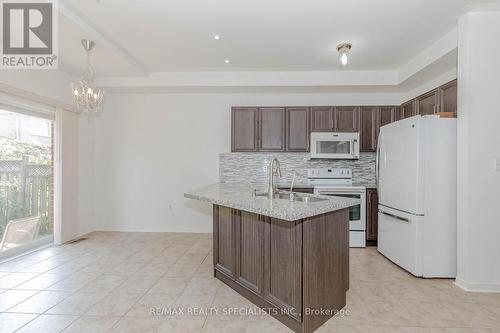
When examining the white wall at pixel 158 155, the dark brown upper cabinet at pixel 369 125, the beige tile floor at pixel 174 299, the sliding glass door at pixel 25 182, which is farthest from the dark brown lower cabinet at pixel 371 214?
the sliding glass door at pixel 25 182

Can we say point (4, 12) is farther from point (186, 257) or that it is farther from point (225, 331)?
point (225, 331)

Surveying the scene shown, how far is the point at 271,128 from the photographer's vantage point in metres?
→ 4.38

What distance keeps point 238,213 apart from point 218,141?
2.47 meters

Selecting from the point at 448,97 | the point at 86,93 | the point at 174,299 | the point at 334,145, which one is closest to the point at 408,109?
the point at 448,97

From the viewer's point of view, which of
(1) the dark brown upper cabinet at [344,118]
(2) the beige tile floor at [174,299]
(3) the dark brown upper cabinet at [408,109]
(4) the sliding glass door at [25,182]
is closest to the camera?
(2) the beige tile floor at [174,299]

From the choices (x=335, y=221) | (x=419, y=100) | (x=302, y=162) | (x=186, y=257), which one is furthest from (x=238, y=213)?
(x=419, y=100)

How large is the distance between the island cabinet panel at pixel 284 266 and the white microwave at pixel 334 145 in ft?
8.12

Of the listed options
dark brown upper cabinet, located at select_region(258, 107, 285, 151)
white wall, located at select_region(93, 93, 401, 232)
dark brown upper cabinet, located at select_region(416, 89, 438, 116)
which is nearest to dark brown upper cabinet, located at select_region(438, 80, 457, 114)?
dark brown upper cabinet, located at select_region(416, 89, 438, 116)

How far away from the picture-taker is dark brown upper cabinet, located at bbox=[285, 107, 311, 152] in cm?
433

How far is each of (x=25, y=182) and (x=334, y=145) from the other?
4.78 m

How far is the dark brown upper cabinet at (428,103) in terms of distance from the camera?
332cm

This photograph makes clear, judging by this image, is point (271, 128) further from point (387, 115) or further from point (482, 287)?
point (482, 287)

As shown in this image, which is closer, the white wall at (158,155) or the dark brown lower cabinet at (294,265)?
the dark brown lower cabinet at (294,265)

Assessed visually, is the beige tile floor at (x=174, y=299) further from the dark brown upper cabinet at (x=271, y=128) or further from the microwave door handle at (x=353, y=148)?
the dark brown upper cabinet at (x=271, y=128)
